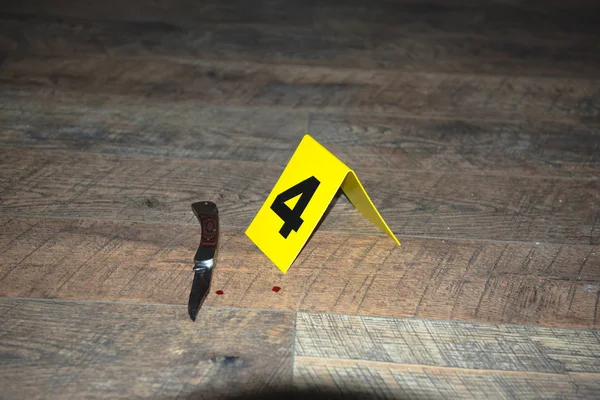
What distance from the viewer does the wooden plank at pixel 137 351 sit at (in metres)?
0.96

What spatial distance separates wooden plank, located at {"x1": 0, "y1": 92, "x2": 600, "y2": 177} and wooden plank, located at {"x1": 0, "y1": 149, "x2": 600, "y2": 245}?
0.15 ft

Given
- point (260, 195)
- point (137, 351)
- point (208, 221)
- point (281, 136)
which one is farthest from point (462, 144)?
point (137, 351)

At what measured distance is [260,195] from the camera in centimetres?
141

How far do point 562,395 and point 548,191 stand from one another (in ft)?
1.94

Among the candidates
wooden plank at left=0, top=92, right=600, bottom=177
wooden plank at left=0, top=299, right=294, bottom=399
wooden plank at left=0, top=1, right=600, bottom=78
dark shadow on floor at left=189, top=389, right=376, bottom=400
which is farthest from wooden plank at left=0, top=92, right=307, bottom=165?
dark shadow on floor at left=189, top=389, right=376, bottom=400

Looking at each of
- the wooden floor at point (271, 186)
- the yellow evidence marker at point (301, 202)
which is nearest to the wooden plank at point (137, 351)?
the wooden floor at point (271, 186)

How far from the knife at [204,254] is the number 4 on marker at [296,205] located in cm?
12

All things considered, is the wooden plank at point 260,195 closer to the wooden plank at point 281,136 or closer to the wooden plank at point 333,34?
the wooden plank at point 281,136

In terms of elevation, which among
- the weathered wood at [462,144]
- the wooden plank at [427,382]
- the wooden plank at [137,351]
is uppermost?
the weathered wood at [462,144]

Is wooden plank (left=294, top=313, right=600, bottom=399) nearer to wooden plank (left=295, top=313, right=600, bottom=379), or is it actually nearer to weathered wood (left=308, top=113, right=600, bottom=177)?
wooden plank (left=295, top=313, right=600, bottom=379)

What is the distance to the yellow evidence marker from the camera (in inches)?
44.7

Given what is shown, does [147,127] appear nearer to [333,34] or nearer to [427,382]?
[333,34]

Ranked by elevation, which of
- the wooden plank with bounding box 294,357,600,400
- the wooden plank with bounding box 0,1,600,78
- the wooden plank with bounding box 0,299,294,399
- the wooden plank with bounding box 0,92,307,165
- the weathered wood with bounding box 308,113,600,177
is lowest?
the wooden plank with bounding box 294,357,600,400

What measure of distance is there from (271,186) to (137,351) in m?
0.53
